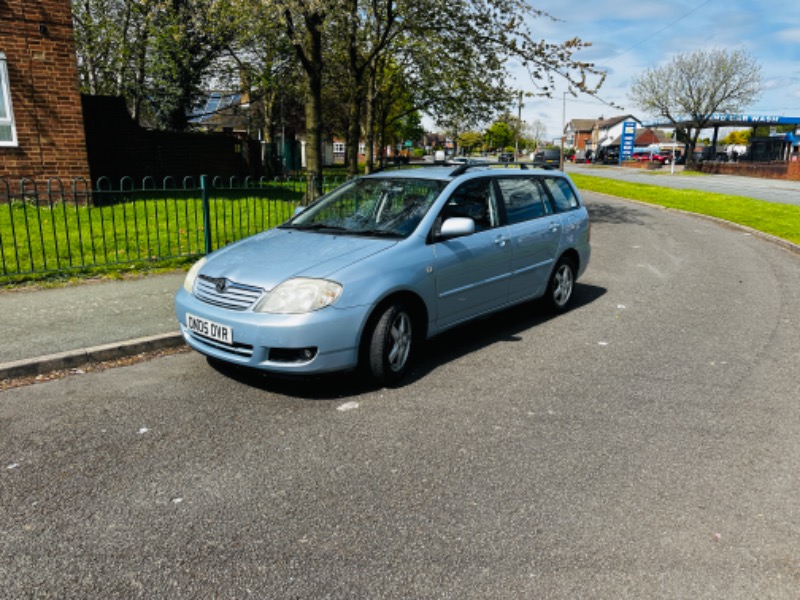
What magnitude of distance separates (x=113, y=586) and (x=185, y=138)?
60.2 feet

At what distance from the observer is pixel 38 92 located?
477 inches

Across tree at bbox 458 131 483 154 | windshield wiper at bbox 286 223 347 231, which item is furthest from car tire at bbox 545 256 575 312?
tree at bbox 458 131 483 154

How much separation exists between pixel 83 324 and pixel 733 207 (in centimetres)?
1962

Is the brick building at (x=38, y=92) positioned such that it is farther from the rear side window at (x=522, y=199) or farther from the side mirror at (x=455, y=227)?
the side mirror at (x=455, y=227)

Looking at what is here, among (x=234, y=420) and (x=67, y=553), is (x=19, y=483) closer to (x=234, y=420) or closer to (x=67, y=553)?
(x=67, y=553)

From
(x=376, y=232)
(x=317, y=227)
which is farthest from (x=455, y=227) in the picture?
(x=317, y=227)

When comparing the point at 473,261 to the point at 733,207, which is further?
the point at 733,207

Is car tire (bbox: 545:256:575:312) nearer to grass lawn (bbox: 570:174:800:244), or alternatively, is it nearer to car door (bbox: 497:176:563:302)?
car door (bbox: 497:176:563:302)

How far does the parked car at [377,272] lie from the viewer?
434 cm

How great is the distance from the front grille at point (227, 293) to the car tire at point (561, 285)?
361 cm

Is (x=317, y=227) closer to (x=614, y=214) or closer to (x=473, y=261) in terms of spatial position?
(x=473, y=261)

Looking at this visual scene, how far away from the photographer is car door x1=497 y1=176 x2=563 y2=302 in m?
6.13

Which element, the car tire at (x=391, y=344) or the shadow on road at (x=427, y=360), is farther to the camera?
the shadow on road at (x=427, y=360)

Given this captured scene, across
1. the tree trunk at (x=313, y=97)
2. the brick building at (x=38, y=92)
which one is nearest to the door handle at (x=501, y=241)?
the tree trunk at (x=313, y=97)
